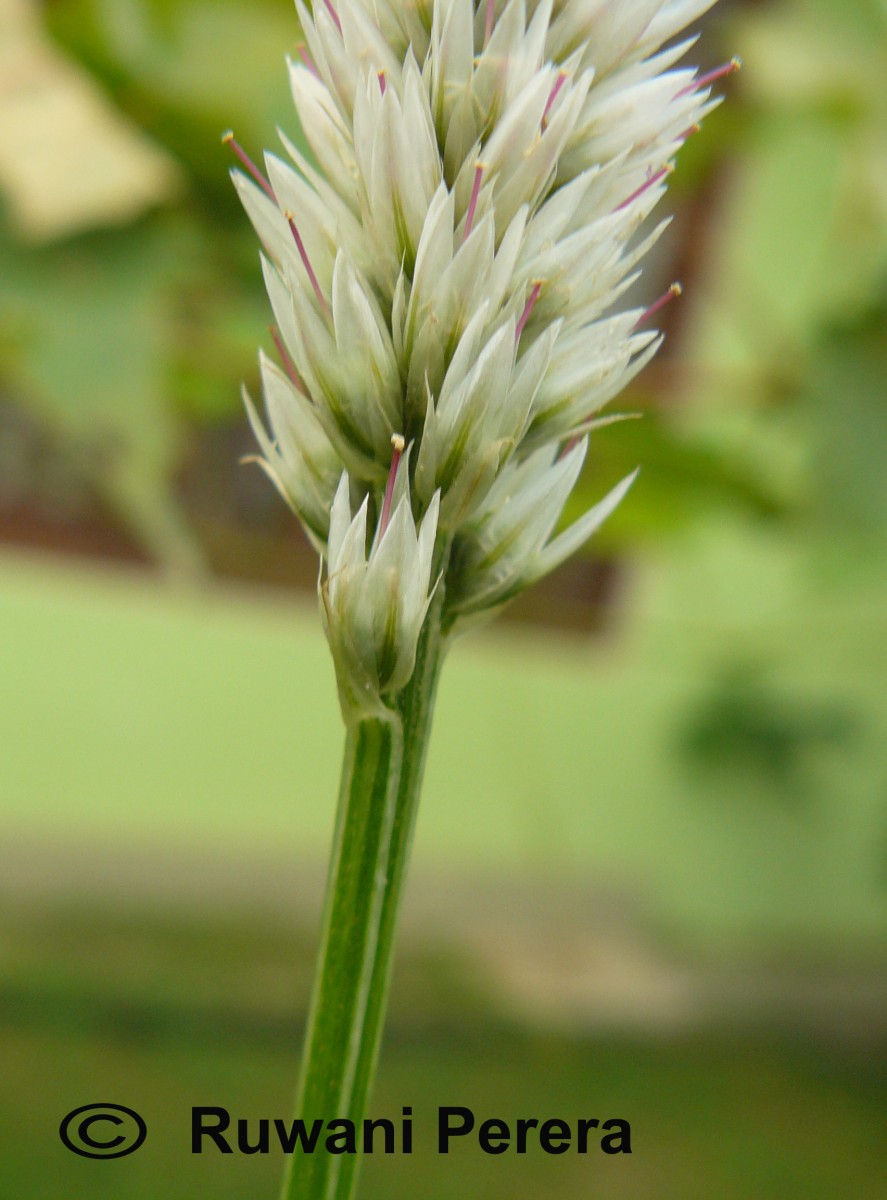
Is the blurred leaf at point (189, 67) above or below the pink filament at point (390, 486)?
above

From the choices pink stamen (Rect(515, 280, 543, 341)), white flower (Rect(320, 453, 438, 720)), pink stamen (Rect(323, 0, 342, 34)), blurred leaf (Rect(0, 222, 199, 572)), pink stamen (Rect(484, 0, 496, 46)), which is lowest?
white flower (Rect(320, 453, 438, 720))

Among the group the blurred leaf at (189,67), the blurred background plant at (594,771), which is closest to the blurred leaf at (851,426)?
the blurred background plant at (594,771)

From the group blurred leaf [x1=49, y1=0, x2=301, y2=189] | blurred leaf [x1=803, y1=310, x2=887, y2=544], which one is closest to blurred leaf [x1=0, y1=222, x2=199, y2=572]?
blurred leaf [x1=49, y1=0, x2=301, y2=189]

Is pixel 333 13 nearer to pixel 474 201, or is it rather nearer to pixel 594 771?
pixel 474 201

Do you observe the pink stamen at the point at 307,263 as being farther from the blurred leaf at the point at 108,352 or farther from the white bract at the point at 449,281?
the blurred leaf at the point at 108,352

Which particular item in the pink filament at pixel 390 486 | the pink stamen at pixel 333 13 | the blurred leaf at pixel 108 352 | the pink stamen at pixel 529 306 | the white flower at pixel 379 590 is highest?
the blurred leaf at pixel 108 352

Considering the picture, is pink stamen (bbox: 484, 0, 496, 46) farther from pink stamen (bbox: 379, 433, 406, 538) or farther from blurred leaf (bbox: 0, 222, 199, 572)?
blurred leaf (bbox: 0, 222, 199, 572)

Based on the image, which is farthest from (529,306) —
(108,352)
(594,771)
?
(594,771)
